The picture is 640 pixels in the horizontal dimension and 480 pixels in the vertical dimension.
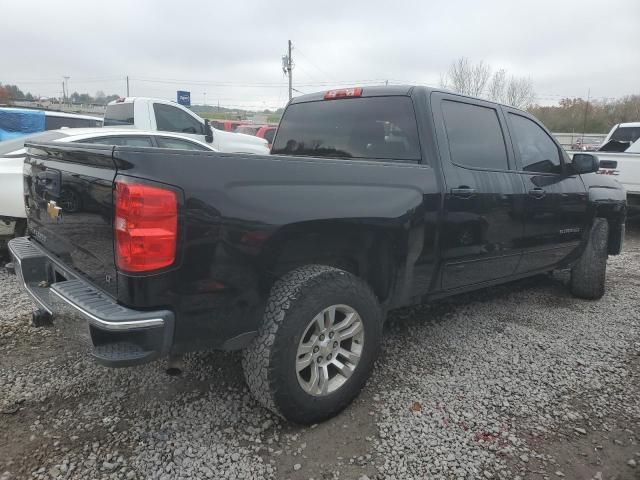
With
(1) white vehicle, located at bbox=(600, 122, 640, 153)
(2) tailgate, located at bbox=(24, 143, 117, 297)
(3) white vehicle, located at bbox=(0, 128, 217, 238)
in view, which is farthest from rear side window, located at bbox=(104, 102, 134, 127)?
(1) white vehicle, located at bbox=(600, 122, 640, 153)

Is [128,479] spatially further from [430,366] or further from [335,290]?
[430,366]

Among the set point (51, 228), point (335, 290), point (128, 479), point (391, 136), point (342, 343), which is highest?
point (391, 136)

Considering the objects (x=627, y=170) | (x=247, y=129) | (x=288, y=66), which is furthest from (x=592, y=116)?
(x=627, y=170)

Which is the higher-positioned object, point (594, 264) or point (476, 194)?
point (476, 194)

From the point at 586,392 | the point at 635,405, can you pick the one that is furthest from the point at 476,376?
the point at 635,405

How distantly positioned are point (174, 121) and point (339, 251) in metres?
8.62

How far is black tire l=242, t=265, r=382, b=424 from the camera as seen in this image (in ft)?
7.41

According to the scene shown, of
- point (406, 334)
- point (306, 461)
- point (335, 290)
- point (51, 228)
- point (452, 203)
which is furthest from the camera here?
point (406, 334)

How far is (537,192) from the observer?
150 inches

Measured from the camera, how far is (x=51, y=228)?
8.57 ft

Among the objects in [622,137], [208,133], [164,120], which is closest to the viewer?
[164,120]

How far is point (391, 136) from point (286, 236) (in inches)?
52.8

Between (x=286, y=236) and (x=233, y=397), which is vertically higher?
(x=286, y=236)

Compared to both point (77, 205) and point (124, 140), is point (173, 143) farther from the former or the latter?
point (77, 205)
